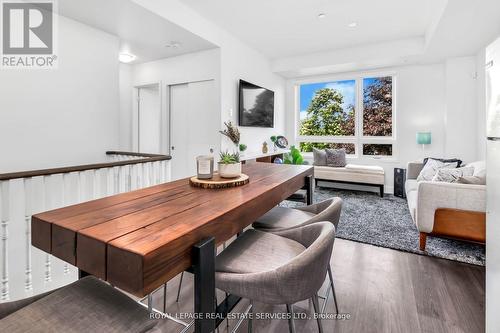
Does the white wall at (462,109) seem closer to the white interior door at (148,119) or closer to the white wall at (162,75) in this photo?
the white wall at (162,75)

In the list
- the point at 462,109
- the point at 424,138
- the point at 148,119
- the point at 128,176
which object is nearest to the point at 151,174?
the point at 128,176

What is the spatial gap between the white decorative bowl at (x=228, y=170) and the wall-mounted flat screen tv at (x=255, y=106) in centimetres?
294

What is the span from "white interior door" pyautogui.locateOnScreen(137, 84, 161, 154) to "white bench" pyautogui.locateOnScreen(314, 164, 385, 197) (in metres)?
3.31

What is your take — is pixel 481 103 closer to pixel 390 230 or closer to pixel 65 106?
pixel 390 230

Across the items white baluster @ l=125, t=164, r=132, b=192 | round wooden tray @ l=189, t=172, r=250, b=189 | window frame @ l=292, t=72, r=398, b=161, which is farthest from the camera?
window frame @ l=292, t=72, r=398, b=161

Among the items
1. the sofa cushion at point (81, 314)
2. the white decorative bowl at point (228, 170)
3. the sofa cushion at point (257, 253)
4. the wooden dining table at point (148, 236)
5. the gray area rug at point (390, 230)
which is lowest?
the gray area rug at point (390, 230)

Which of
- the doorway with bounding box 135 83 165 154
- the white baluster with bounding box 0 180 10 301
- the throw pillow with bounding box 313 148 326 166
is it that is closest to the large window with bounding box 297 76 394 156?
the throw pillow with bounding box 313 148 326 166

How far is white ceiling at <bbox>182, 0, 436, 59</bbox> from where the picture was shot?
3.33m

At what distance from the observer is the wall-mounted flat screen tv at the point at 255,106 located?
14.7 ft

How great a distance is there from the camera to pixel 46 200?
2.09m

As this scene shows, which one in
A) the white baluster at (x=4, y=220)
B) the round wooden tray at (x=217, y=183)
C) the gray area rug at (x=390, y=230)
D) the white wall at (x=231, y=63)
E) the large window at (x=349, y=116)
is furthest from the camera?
the large window at (x=349, y=116)

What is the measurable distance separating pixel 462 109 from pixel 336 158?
2244 mm

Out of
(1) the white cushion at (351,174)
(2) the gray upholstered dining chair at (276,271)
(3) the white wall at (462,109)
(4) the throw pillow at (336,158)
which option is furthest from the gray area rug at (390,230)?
(2) the gray upholstered dining chair at (276,271)

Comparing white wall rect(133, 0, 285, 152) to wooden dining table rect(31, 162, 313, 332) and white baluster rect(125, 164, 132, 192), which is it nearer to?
white baluster rect(125, 164, 132, 192)
